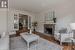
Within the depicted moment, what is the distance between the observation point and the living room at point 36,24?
3195 millimetres

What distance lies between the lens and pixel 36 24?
3980 millimetres

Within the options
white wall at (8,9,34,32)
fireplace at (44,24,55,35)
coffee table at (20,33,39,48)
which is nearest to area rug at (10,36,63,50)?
coffee table at (20,33,39,48)

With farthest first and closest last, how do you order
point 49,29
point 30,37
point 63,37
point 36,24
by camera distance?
point 49,29, point 63,37, point 36,24, point 30,37

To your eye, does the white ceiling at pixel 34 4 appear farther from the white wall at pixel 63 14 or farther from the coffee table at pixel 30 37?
the coffee table at pixel 30 37

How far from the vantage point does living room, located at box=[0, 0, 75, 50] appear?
320 cm

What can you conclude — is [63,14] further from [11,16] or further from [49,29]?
[11,16]

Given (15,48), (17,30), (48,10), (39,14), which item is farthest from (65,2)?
(15,48)

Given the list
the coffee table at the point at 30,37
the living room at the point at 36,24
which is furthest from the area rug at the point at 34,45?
the coffee table at the point at 30,37

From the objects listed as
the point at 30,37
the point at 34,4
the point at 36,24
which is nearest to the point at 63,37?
the point at 36,24

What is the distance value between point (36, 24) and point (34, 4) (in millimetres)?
696

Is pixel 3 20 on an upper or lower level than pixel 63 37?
upper

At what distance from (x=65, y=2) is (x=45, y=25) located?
116 cm

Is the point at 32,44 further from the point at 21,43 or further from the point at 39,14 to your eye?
the point at 39,14

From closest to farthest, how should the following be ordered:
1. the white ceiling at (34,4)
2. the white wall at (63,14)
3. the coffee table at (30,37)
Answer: the white ceiling at (34,4) → the coffee table at (30,37) → the white wall at (63,14)
